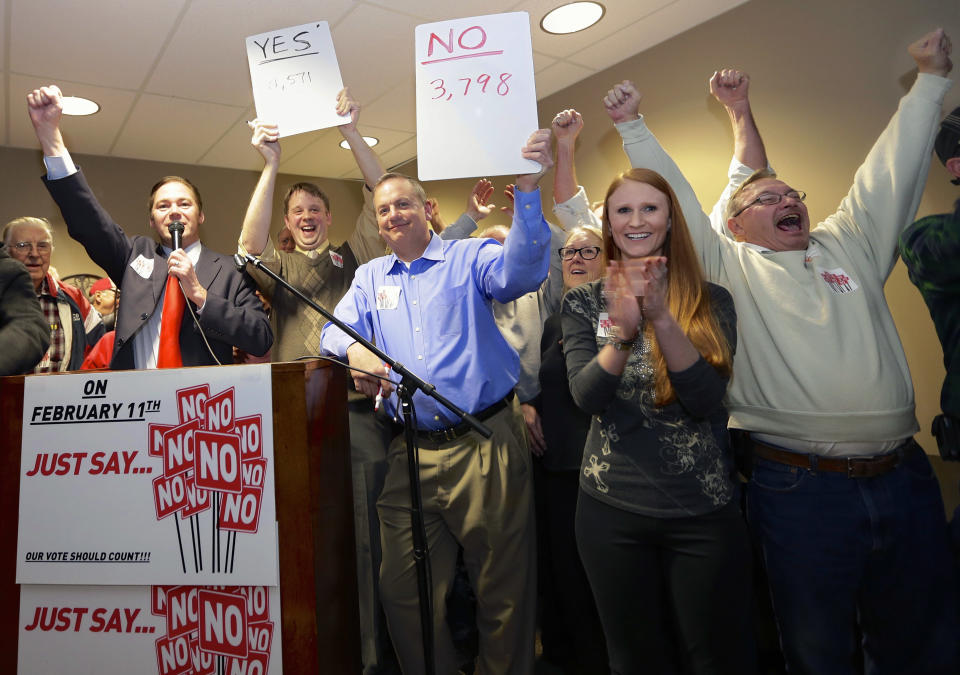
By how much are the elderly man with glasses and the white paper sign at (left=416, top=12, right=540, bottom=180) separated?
2136 mm

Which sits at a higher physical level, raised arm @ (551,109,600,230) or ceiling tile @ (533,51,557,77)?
ceiling tile @ (533,51,557,77)

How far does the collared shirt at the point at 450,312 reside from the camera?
1.60 metres

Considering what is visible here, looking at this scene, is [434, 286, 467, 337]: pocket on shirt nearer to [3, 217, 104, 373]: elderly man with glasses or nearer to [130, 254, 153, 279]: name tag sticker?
[130, 254, 153, 279]: name tag sticker

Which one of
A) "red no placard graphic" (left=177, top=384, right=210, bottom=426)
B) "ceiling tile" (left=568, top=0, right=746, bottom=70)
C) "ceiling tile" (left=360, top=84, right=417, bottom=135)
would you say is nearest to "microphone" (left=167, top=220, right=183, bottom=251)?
"red no placard graphic" (left=177, top=384, right=210, bottom=426)

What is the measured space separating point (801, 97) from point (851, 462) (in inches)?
82.0

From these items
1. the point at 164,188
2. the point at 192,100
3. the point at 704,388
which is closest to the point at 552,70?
the point at 192,100

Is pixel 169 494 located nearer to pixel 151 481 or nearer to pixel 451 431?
pixel 151 481

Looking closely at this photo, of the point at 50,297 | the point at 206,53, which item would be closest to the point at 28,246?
the point at 50,297

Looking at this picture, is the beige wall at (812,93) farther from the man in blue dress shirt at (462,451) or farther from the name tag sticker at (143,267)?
the name tag sticker at (143,267)

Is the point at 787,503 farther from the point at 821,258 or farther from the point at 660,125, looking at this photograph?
the point at 660,125

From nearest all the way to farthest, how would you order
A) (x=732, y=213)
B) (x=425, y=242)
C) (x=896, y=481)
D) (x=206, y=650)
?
(x=206, y=650), (x=896, y=481), (x=732, y=213), (x=425, y=242)

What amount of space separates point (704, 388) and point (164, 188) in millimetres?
1722

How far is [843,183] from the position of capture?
2559 mm

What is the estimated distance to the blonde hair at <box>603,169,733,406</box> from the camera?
4.04ft
